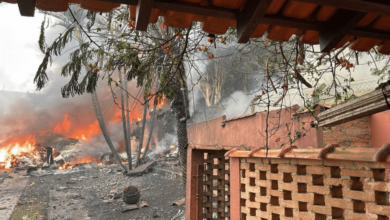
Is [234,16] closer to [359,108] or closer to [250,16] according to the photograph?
[250,16]

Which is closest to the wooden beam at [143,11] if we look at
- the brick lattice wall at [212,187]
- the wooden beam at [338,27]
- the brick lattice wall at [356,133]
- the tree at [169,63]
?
the tree at [169,63]

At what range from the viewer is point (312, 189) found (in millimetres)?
2156

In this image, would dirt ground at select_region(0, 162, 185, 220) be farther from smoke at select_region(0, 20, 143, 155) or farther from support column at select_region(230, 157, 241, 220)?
support column at select_region(230, 157, 241, 220)

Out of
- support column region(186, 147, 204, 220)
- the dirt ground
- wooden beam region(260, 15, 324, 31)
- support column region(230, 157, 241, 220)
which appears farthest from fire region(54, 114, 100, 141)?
wooden beam region(260, 15, 324, 31)

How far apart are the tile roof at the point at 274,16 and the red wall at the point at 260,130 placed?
3.20 meters

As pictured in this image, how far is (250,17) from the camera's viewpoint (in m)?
1.66

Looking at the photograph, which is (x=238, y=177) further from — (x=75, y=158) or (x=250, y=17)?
(x=75, y=158)

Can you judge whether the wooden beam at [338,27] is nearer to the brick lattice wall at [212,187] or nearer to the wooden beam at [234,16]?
the wooden beam at [234,16]

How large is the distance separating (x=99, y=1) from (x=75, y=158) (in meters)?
21.8

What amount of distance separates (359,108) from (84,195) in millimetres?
12997

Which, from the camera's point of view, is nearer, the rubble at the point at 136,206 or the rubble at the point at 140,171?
the rubble at the point at 136,206

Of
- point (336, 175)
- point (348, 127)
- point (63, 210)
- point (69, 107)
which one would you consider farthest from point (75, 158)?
point (336, 175)

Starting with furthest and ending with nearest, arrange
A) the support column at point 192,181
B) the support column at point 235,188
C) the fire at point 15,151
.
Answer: the fire at point 15,151 → the support column at point 192,181 → the support column at point 235,188

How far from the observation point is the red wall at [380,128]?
21.7 ft
